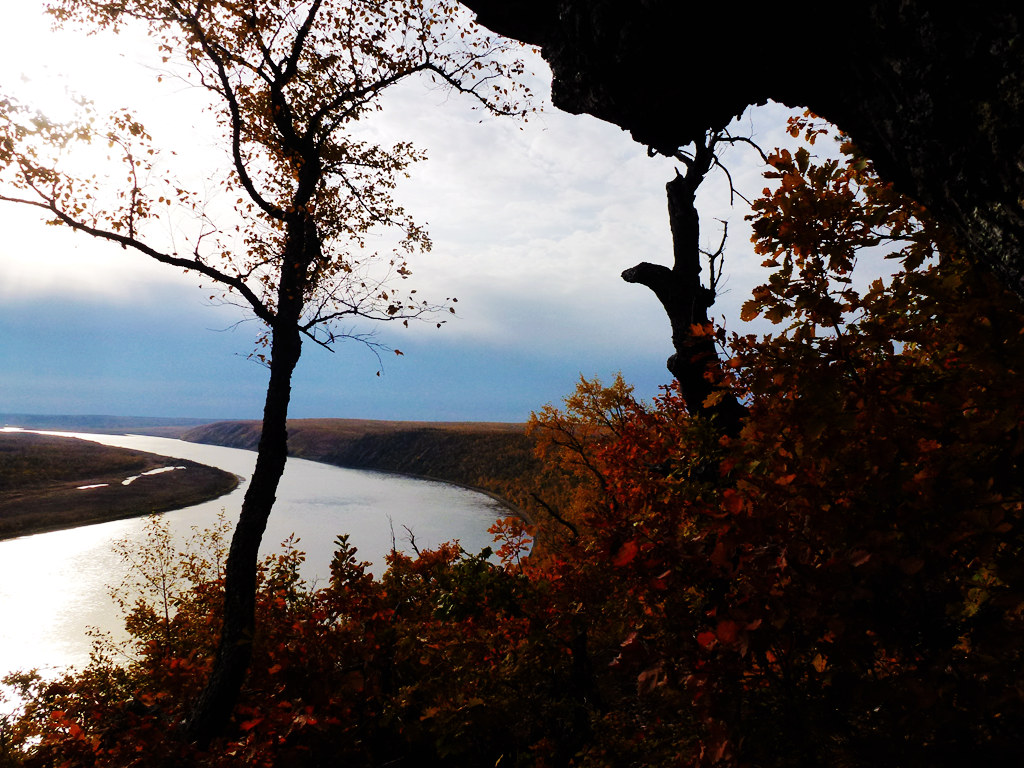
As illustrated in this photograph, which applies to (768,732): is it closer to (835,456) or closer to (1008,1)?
(835,456)

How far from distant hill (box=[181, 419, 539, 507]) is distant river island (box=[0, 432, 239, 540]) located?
60.5 ft

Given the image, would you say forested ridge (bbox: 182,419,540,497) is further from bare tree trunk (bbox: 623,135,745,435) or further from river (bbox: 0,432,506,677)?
bare tree trunk (bbox: 623,135,745,435)

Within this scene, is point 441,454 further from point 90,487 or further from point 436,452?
point 90,487

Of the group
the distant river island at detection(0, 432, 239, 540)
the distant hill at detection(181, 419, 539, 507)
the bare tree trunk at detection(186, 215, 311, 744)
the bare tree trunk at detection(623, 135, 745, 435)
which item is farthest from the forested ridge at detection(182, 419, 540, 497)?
the bare tree trunk at detection(623, 135, 745, 435)

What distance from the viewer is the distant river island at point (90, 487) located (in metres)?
54.8

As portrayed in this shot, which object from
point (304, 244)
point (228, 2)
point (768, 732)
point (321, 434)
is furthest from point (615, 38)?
point (321, 434)

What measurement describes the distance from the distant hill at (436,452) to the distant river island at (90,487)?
1844cm

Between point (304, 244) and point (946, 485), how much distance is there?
928cm

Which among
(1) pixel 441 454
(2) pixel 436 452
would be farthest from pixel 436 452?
(1) pixel 441 454

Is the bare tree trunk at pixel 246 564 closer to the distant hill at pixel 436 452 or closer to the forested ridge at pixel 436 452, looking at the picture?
the distant hill at pixel 436 452

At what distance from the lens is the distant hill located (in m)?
92.4

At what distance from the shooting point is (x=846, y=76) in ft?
11.1

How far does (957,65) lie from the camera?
2.63 m

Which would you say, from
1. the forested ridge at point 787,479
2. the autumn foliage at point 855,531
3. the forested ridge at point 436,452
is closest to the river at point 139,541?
the forested ridge at point 787,479
